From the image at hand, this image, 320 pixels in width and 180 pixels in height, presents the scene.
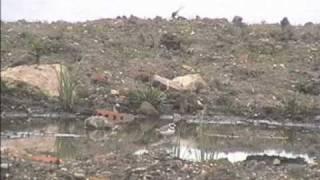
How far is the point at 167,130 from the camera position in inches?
372

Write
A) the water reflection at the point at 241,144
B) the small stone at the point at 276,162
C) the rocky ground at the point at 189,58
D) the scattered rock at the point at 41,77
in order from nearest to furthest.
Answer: the small stone at the point at 276,162
the water reflection at the point at 241,144
the scattered rock at the point at 41,77
the rocky ground at the point at 189,58

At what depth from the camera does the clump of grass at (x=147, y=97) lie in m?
10.5

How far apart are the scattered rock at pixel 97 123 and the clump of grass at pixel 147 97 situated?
1.30m

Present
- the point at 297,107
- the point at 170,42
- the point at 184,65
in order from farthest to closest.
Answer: the point at 170,42, the point at 184,65, the point at 297,107

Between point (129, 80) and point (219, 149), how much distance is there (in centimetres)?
312

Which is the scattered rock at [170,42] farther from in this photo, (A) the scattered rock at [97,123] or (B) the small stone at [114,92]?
(A) the scattered rock at [97,123]

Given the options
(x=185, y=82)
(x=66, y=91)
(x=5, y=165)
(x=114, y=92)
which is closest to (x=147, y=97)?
(x=114, y=92)

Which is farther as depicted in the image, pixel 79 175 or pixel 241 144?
pixel 241 144

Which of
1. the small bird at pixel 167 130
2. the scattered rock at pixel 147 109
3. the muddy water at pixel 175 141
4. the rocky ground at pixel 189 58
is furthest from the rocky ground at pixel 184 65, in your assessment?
the small bird at pixel 167 130

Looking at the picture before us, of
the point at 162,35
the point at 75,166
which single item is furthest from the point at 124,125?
the point at 162,35

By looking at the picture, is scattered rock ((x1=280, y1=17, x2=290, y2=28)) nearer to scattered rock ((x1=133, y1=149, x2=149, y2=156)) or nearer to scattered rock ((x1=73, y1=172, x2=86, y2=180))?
scattered rock ((x1=133, y1=149, x2=149, y2=156))

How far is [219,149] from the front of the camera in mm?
8594

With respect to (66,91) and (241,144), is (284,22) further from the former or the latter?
(66,91)

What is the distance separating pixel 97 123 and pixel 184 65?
3.78 meters
